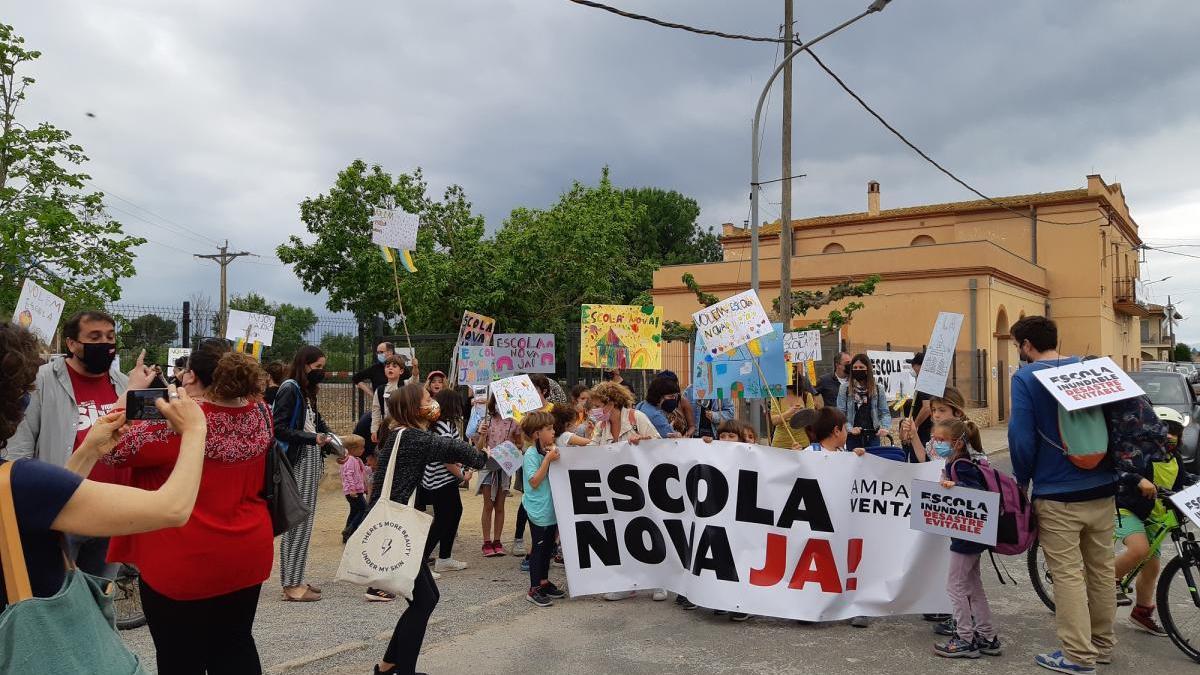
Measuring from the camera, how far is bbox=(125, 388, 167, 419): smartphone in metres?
2.72

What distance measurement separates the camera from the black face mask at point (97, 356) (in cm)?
448

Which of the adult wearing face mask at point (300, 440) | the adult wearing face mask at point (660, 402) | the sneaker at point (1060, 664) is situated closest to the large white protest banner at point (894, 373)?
the adult wearing face mask at point (660, 402)

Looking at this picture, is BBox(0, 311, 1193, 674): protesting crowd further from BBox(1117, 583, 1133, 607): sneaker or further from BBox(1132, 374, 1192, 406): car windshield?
BBox(1132, 374, 1192, 406): car windshield

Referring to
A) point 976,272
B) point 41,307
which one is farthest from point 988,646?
point 976,272

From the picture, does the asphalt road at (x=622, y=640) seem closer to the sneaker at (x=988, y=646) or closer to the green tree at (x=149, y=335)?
the sneaker at (x=988, y=646)

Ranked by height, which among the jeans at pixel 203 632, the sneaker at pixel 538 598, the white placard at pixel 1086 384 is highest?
the white placard at pixel 1086 384

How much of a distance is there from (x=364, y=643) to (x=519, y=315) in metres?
21.7

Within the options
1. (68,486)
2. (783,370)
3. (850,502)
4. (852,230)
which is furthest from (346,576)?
(852,230)

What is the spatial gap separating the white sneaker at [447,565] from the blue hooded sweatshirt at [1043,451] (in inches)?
186

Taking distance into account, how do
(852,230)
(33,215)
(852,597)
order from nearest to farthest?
(852,597) < (33,215) < (852,230)

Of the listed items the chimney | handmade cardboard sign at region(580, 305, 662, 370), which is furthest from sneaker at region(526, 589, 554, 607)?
the chimney

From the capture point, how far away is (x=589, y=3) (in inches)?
395

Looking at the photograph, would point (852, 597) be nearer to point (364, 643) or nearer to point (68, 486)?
point (364, 643)

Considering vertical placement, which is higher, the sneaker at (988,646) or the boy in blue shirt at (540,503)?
the boy in blue shirt at (540,503)
